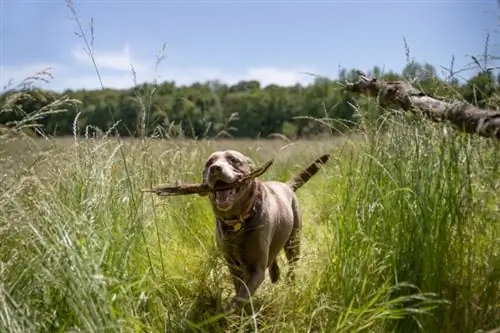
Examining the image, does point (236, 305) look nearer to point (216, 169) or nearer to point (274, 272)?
point (216, 169)

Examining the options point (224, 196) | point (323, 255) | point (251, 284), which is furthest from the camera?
point (323, 255)

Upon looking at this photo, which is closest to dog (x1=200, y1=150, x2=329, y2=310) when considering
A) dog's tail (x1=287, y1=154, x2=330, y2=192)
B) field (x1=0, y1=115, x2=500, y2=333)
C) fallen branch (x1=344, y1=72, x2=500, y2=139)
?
field (x1=0, y1=115, x2=500, y2=333)

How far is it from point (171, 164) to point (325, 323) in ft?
10.1

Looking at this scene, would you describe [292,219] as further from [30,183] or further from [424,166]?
[30,183]

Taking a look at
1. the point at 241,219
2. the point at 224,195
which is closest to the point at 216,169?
the point at 224,195

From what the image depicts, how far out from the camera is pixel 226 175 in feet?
11.7

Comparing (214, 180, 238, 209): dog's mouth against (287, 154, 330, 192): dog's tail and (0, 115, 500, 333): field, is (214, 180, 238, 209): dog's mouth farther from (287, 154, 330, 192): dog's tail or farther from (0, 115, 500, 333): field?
(287, 154, 330, 192): dog's tail

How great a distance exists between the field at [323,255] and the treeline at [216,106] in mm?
339

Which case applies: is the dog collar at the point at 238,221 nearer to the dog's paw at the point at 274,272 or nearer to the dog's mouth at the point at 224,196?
the dog's mouth at the point at 224,196

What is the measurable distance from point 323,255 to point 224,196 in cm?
73

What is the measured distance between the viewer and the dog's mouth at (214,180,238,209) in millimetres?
3590

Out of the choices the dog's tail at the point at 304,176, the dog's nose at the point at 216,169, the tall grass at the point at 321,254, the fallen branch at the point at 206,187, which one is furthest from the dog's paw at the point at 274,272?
the dog's nose at the point at 216,169

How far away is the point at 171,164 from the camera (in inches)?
236

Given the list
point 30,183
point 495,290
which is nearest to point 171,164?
point 30,183
